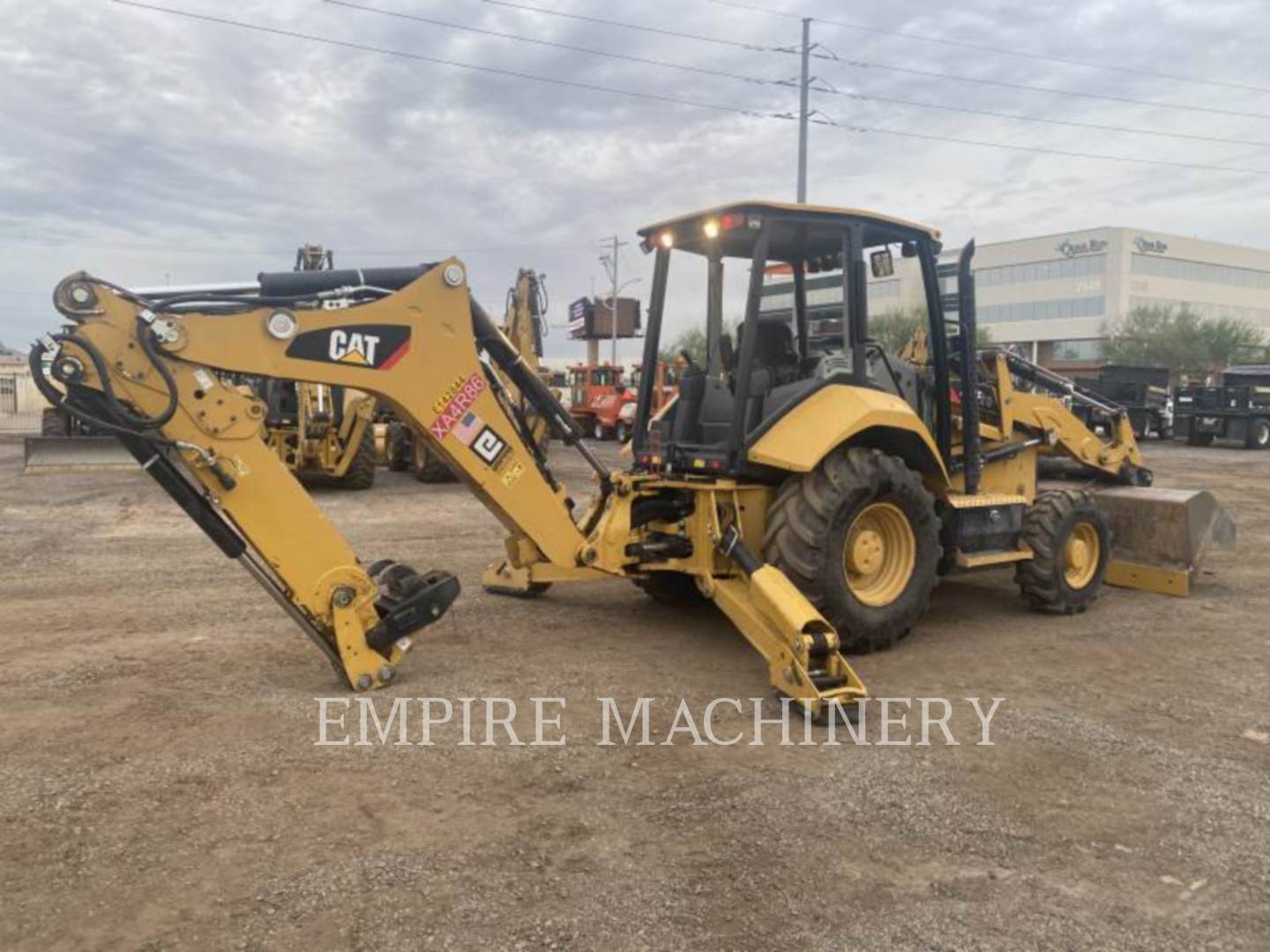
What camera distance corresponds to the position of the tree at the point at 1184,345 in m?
55.0

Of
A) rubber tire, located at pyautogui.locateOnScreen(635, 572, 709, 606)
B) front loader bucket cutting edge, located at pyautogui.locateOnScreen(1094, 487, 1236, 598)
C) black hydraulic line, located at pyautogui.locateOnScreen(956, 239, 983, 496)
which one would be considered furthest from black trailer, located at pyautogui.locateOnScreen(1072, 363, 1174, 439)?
rubber tire, located at pyautogui.locateOnScreen(635, 572, 709, 606)

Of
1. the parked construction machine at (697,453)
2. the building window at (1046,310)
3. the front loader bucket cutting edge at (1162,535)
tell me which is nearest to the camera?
the parked construction machine at (697,453)

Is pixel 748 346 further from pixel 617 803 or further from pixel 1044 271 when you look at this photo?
pixel 1044 271

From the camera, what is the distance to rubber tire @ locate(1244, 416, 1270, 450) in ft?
89.0

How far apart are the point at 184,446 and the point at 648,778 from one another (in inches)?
104

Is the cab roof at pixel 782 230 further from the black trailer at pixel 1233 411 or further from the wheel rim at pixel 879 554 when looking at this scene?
the black trailer at pixel 1233 411

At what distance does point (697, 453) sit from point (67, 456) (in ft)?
51.2

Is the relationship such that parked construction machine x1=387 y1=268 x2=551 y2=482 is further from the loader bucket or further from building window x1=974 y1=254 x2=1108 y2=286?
building window x1=974 y1=254 x2=1108 y2=286

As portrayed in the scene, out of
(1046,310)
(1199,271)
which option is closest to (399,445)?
(1046,310)

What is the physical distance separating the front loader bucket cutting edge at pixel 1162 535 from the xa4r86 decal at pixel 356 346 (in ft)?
19.2

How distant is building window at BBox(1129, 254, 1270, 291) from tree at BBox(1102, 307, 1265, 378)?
11072mm

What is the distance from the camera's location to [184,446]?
462cm

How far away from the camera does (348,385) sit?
5027mm

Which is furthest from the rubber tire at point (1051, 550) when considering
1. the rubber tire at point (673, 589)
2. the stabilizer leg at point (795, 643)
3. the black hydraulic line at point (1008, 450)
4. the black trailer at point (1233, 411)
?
the black trailer at point (1233, 411)
